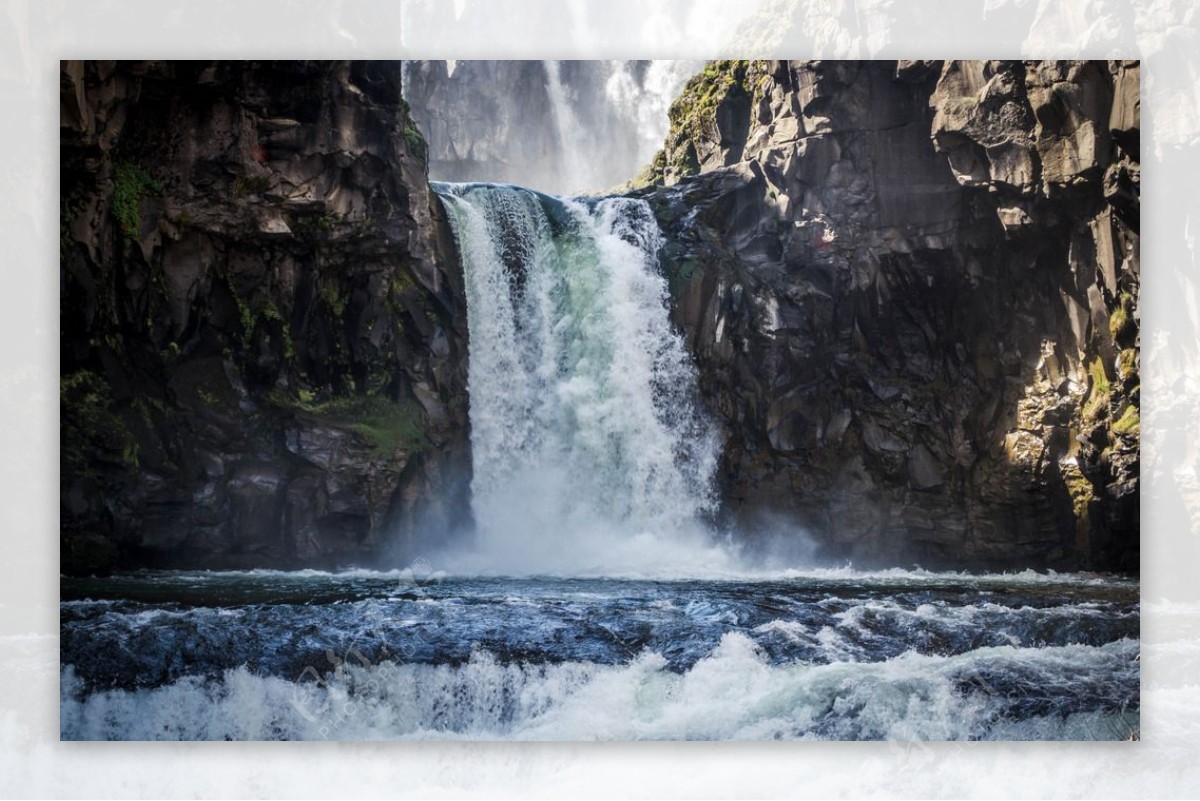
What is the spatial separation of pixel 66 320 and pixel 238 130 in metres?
1.69

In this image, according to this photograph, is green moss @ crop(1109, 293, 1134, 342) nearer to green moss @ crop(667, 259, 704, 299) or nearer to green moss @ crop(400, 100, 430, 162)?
green moss @ crop(667, 259, 704, 299)

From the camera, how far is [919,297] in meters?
8.18

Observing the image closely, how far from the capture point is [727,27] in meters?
6.20

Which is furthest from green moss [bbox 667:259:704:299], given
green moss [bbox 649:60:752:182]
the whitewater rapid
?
the whitewater rapid

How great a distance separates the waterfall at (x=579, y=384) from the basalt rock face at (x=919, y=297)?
0.33 m

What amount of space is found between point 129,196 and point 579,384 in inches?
139

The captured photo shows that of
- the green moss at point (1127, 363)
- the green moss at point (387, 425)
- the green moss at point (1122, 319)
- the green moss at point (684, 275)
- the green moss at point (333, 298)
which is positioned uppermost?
the green moss at point (684, 275)

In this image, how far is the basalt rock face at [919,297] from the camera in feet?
22.0

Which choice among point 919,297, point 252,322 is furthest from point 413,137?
point 919,297

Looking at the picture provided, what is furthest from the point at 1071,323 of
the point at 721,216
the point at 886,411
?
the point at 721,216

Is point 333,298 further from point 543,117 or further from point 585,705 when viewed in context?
point 585,705

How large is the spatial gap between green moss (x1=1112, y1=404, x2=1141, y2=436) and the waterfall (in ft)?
9.06

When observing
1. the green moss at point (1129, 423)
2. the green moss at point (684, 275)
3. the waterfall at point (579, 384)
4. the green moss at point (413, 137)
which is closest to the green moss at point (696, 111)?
the waterfall at point (579, 384)

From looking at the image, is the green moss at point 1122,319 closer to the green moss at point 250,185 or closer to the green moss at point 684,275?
the green moss at point 684,275
